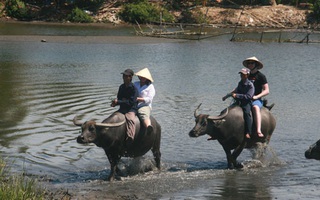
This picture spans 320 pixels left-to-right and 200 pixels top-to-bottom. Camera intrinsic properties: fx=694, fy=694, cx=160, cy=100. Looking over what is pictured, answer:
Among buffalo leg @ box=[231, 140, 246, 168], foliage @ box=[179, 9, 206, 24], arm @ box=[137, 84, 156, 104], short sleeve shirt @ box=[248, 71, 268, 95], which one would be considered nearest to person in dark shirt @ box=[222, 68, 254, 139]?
buffalo leg @ box=[231, 140, 246, 168]

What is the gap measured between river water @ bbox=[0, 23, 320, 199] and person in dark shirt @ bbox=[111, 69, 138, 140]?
3.54ft

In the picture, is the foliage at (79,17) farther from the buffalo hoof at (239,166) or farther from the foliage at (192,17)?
the buffalo hoof at (239,166)

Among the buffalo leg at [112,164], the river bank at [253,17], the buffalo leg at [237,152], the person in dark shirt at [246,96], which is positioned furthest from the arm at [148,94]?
the river bank at [253,17]

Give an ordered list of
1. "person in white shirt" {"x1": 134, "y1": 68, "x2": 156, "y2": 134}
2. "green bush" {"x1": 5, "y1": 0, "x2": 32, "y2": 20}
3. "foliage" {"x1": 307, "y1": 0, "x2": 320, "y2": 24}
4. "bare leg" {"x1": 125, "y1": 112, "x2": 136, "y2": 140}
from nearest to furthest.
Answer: "bare leg" {"x1": 125, "y1": 112, "x2": 136, "y2": 140} → "person in white shirt" {"x1": 134, "y1": 68, "x2": 156, "y2": 134} → "foliage" {"x1": 307, "y1": 0, "x2": 320, "y2": 24} → "green bush" {"x1": 5, "y1": 0, "x2": 32, "y2": 20}

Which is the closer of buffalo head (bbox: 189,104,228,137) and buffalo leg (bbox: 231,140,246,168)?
buffalo head (bbox: 189,104,228,137)

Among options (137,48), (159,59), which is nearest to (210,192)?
(159,59)

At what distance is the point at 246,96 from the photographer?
13.6 m

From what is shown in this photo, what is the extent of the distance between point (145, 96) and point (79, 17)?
5737cm

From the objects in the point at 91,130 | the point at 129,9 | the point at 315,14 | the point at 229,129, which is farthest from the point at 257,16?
the point at 91,130

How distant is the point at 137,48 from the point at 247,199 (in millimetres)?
33316

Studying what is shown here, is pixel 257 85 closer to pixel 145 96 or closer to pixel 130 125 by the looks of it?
pixel 145 96

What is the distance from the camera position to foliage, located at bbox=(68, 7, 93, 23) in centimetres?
6919

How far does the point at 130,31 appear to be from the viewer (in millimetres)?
60344

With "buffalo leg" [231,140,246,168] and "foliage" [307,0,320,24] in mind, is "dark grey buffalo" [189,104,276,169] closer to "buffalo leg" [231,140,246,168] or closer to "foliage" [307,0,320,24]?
"buffalo leg" [231,140,246,168]
